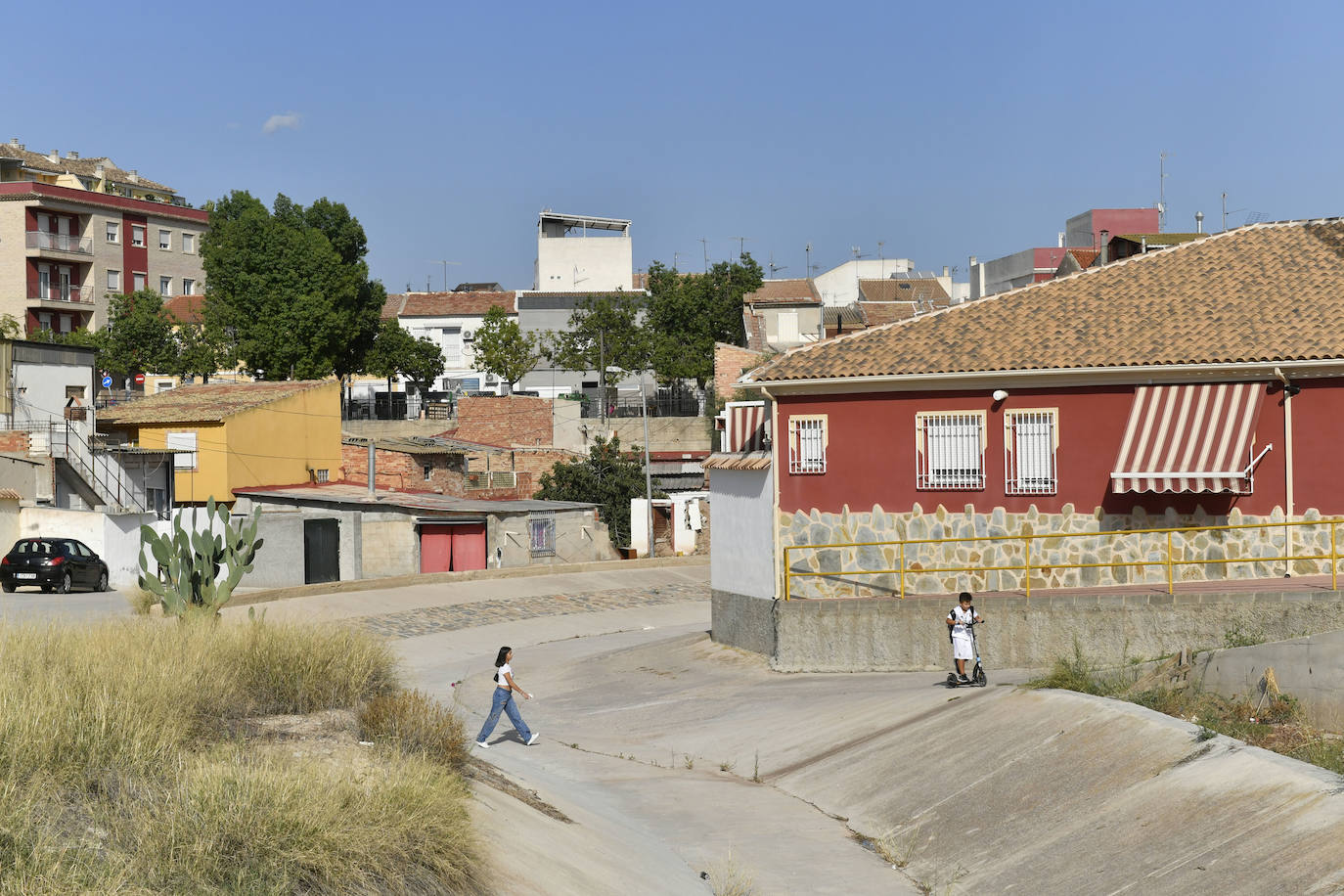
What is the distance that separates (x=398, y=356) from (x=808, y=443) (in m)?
58.6

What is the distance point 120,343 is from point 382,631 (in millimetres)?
52501

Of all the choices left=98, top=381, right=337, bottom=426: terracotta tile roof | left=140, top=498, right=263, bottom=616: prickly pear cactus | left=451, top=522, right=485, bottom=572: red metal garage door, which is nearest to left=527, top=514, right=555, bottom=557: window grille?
left=451, top=522, right=485, bottom=572: red metal garage door

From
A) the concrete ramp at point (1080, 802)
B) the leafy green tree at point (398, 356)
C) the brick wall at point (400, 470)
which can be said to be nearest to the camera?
the concrete ramp at point (1080, 802)

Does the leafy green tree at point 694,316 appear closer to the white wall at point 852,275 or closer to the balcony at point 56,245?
the white wall at point 852,275

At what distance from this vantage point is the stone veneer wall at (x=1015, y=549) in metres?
22.2

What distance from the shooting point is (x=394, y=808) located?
9734mm

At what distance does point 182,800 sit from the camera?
361 inches

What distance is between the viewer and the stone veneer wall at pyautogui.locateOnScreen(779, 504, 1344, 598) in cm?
2225

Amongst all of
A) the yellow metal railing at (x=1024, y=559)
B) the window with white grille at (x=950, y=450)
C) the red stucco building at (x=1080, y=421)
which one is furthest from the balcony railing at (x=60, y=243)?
the window with white grille at (x=950, y=450)

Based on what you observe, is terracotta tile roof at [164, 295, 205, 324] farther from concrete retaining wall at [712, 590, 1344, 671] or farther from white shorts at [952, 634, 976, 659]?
white shorts at [952, 634, 976, 659]

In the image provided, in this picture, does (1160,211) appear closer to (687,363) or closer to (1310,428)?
(687,363)

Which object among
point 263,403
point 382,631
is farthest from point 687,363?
point 382,631

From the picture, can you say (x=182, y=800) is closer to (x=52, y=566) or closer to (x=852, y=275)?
(x=52, y=566)

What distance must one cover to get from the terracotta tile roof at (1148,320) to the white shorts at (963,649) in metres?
5.91
